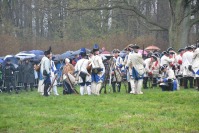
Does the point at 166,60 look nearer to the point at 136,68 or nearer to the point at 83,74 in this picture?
the point at 136,68

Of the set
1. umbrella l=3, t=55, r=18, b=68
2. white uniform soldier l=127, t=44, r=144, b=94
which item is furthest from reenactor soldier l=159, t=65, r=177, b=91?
umbrella l=3, t=55, r=18, b=68

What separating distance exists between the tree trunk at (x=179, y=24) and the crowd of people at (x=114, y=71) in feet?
20.0

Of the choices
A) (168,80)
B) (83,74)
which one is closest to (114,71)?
(83,74)

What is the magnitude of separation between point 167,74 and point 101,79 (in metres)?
2.90

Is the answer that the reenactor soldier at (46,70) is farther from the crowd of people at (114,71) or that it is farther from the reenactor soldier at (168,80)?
the reenactor soldier at (168,80)

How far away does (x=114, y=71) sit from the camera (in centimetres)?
2028

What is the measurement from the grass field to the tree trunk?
13.0 meters

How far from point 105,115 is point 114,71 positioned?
814cm

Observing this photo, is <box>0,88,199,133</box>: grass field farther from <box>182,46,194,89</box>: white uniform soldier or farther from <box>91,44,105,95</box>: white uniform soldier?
<box>182,46,194,89</box>: white uniform soldier

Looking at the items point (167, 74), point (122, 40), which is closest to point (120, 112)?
point (167, 74)

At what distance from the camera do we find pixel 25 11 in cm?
5509

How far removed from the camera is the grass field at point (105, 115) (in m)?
10.4

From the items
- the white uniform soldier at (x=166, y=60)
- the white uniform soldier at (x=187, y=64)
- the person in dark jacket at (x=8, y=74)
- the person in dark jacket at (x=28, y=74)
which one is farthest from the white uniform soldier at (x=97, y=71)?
the person in dark jacket at (x=28, y=74)

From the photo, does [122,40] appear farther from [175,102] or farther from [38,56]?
[175,102]
